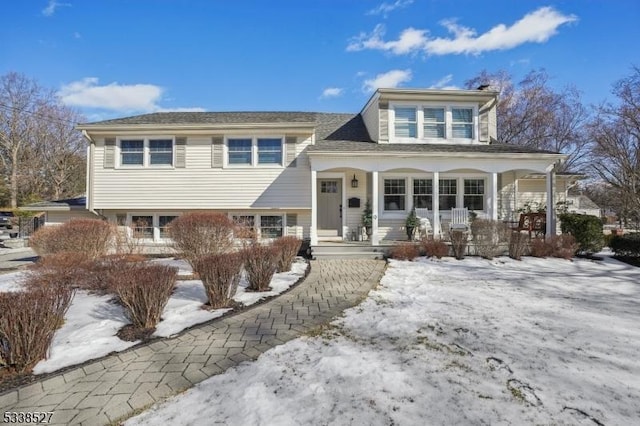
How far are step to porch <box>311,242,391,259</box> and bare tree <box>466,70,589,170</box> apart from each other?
2281cm

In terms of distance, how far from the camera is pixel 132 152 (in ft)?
39.5

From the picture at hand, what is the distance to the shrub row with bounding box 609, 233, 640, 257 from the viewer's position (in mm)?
9258

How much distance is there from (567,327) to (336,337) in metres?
3.16

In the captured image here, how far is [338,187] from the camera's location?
12641mm

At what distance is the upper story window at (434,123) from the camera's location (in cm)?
1245

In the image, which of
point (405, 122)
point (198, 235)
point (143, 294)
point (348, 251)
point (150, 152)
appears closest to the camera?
point (143, 294)

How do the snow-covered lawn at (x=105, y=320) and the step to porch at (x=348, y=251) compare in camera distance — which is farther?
the step to porch at (x=348, y=251)

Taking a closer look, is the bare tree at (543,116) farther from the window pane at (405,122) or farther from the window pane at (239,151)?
the window pane at (239,151)

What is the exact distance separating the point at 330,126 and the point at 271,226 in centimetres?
541

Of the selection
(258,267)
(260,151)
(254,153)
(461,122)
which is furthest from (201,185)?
(461,122)

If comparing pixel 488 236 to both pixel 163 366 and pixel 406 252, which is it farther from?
pixel 163 366

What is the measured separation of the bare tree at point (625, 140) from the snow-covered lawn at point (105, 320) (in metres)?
12.6

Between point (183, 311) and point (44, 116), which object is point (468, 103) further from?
point (44, 116)

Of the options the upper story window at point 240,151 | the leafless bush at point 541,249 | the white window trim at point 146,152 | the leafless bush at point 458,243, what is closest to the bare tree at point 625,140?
the leafless bush at point 541,249
